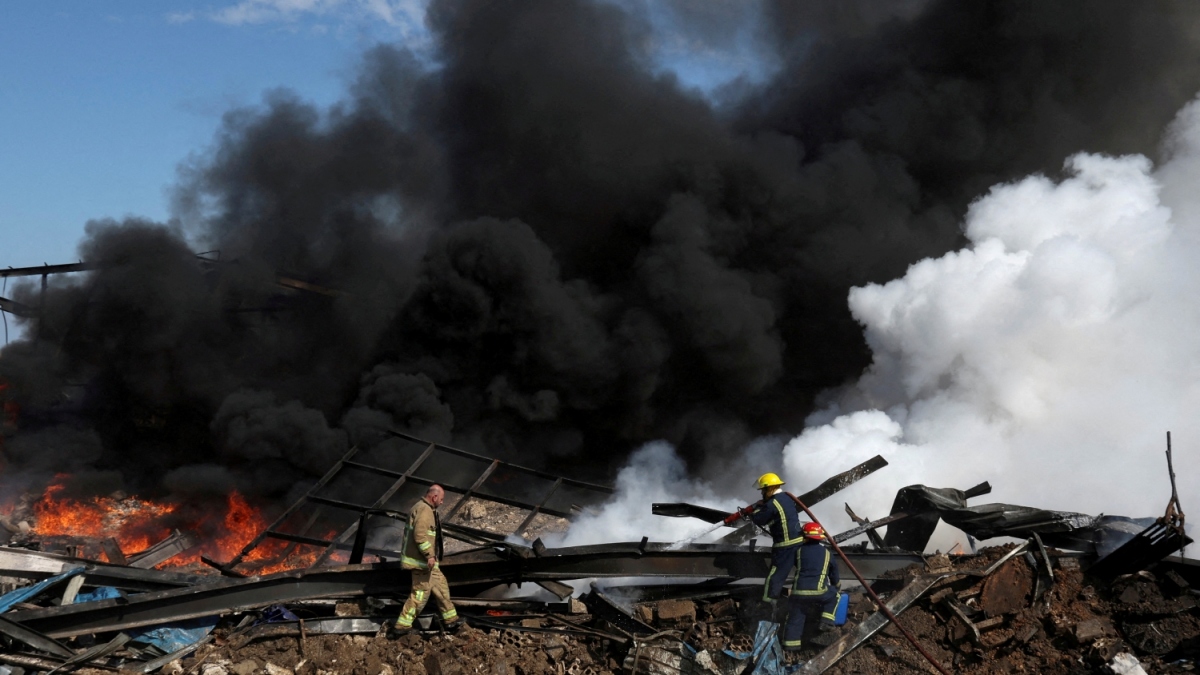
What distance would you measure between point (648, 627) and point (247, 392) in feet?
33.9

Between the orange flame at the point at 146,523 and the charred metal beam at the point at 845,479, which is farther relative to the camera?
the orange flame at the point at 146,523

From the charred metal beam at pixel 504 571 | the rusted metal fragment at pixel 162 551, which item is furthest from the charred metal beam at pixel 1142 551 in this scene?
the rusted metal fragment at pixel 162 551

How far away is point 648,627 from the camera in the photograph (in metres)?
8.42

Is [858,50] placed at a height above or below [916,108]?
above

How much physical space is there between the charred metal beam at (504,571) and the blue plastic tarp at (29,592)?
Answer: 4.31ft

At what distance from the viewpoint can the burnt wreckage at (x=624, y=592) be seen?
7930 mm

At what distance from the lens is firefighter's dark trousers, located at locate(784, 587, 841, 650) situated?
311 inches

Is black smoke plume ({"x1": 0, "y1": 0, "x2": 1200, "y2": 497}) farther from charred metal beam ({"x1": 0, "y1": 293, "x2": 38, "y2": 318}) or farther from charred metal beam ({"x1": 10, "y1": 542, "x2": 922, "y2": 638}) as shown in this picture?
charred metal beam ({"x1": 10, "y1": 542, "x2": 922, "y2": 638})

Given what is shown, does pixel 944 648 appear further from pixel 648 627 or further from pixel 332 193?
pixel 332 193

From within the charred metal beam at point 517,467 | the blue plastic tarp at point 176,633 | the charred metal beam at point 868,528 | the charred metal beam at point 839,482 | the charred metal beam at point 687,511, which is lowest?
the blue plastic tarp at point 176,633

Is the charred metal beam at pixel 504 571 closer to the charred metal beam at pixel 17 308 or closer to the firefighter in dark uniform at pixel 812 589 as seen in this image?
the firefighter in dark uniform at pixel 812 589

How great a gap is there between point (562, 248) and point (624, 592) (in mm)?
12601

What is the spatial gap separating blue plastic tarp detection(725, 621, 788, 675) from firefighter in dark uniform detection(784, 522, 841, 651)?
0.39 feet

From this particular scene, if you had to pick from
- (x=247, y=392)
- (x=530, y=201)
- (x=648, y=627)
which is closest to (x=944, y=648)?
(x=648, y=627)
